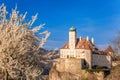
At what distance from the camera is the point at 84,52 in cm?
7644

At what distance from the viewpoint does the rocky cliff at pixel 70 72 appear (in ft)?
238

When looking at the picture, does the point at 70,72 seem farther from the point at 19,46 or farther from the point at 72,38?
the point at 19,46

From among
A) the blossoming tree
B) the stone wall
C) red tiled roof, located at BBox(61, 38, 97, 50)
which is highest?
red tiled roof, located at BBox(61, 38, 97, 50)

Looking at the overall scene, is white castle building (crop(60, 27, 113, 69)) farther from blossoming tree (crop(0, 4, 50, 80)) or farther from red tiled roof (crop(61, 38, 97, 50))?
blossoming tree (crop(0, 4, 50, 80))

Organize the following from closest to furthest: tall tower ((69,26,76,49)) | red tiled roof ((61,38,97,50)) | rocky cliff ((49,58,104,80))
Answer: rocky cliff ((49,58,104,80)) → red tiled roof ((61,38,97,50)) → tall tower ((69,26,76,49))

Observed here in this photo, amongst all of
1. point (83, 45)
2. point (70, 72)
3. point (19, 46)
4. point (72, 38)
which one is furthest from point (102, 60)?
point (19, 46)

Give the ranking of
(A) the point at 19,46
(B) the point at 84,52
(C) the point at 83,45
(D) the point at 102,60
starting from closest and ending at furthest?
(A) the point at 19,46, (B) the point at 84,52, (C) the point at 83,45, (D) the point at 102,60

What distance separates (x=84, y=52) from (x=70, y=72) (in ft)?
17.4

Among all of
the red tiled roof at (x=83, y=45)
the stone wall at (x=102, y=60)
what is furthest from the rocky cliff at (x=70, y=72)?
the stone wall at (x=102, y=60)

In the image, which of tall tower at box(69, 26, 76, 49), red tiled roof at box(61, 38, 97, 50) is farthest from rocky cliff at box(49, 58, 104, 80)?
tall tower at box(69, 26, 76, 49)

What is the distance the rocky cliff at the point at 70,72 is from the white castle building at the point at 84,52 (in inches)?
68.5

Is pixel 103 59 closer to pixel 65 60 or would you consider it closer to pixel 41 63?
pixel 65 60

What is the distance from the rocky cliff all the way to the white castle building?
1741mm

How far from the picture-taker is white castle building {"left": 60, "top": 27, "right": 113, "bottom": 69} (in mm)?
76312
